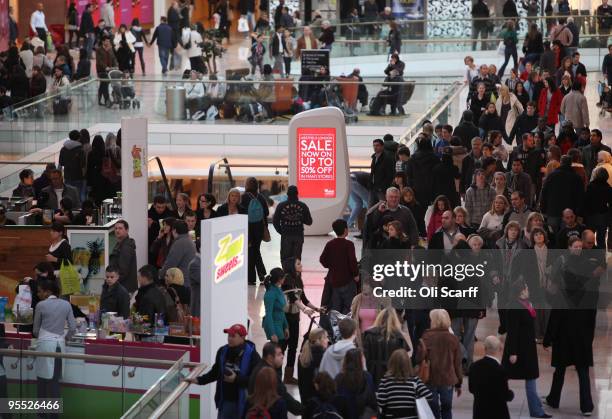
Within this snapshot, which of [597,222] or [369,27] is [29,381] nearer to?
[597,222]

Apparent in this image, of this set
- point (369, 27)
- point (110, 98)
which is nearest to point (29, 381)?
point (110, 98)

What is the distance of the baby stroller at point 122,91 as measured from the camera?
28.5m

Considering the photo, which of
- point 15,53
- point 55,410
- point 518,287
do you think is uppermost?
point 15,53

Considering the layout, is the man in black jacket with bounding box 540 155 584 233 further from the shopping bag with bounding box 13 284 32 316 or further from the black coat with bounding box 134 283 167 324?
the shopping bag with bounding box 13 284 32 316

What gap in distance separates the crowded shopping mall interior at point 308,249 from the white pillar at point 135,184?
25 millimetres

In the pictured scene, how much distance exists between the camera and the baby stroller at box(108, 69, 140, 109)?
93.7 ft

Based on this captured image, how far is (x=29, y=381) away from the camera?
1162cm

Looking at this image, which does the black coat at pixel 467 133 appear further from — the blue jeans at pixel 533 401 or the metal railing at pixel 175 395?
the metal railing at pixel 175 395

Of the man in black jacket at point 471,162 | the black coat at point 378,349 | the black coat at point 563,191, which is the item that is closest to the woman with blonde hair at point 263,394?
the black coat at point 378,349

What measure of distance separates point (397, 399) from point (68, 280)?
Answer: 565cm

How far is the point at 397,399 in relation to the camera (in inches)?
385

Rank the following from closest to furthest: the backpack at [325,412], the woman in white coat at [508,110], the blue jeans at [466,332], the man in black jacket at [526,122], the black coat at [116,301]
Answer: the backpack at [325,412] → the black coat at [116,301] → the blue jeans at [466,332] → the man in black jacket at [526,122] → the woman in white coat at [508,110]

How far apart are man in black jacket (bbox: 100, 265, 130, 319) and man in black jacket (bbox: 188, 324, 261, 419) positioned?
8.16 feet

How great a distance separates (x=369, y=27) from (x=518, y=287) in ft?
96.2
